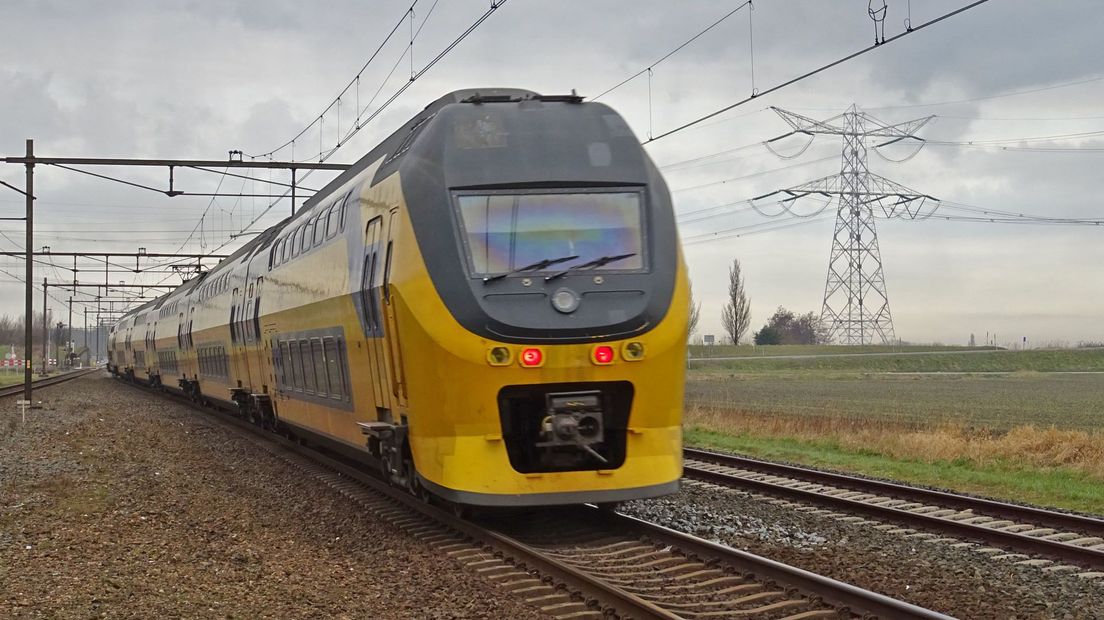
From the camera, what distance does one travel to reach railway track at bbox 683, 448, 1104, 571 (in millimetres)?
8992

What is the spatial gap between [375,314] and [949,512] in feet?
20.9

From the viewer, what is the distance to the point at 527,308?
29.6 ft

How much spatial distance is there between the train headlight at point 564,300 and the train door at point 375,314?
6.81 ft

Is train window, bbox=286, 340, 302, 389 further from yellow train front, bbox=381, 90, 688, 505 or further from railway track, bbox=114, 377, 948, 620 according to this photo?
yellow train front, bbox=381, 90, 688, 505

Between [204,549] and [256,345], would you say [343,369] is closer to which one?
[204,549]

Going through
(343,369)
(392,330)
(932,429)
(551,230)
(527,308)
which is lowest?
(932,429)

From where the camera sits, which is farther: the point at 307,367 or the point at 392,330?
the point at 307,367

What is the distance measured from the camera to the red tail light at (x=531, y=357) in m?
8.91

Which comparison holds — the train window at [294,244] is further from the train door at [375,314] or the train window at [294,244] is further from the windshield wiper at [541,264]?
the windshield wiper at [541,264]

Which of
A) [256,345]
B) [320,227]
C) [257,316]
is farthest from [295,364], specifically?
[256,345]

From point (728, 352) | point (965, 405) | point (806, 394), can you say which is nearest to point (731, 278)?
point (728, 352)

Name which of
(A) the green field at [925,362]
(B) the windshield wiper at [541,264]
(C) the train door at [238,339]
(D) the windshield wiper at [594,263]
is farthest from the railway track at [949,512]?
(A) the green field at [925,362]

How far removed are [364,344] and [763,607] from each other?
5.68m

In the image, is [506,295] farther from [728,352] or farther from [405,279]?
[728,352]
